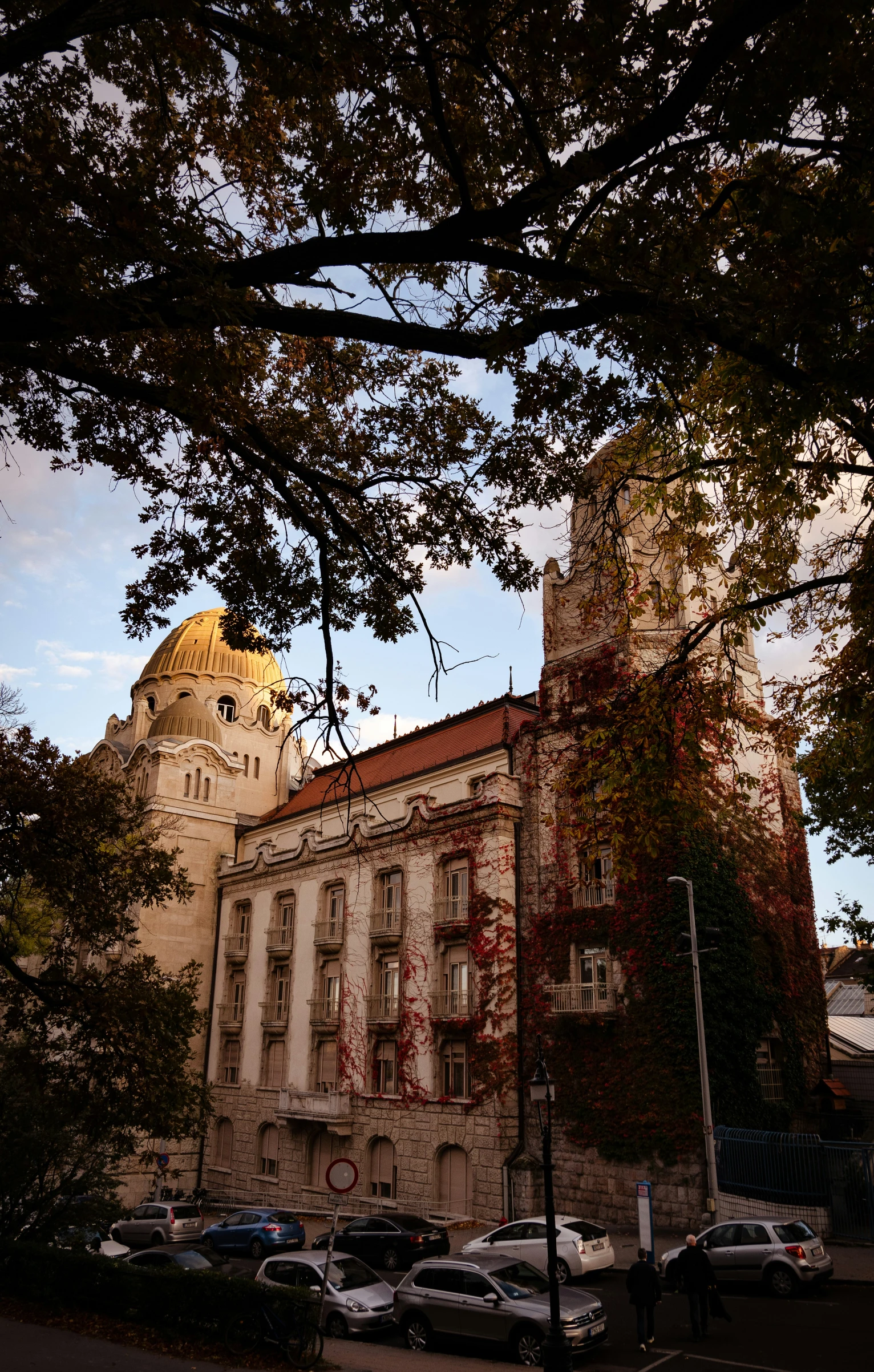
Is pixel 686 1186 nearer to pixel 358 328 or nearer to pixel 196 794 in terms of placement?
pixel 358 328

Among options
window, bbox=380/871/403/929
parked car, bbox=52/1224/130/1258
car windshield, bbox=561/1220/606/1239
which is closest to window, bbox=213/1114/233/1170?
window, bbox=380/871/403/929

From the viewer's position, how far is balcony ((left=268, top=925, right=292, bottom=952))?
41.5 meters

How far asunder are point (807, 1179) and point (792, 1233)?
546 centimetres

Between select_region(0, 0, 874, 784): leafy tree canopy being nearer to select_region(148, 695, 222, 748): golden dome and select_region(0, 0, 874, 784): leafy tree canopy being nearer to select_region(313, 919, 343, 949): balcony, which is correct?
select_region(313, 919, 343, 949): balcony

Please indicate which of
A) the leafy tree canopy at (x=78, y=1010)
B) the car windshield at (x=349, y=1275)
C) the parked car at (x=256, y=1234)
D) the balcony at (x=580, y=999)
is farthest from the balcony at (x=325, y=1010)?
the car windshield at (x=349, y=1275)

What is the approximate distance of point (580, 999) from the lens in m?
28.6

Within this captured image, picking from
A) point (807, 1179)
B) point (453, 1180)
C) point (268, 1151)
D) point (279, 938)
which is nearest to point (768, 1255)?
point (807, 1179)

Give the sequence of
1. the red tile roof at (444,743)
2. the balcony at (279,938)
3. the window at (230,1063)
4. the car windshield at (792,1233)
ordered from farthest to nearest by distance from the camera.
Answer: the window at (230,1063)
the balcony at (279,938)
the red tile roof at (444,743)
the car windshield at (792,1233)

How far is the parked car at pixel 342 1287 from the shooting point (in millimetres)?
16938

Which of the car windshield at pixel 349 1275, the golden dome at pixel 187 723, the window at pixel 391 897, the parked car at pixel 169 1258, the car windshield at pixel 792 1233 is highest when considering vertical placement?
the golden dome at pixel 187 723

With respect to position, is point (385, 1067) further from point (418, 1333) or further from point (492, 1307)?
point (492, 1307)

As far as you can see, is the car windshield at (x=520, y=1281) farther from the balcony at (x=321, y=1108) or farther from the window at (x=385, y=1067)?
the balcony at (x=321, y=1108)

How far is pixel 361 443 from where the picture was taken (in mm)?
10594

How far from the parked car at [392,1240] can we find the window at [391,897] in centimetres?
1142
